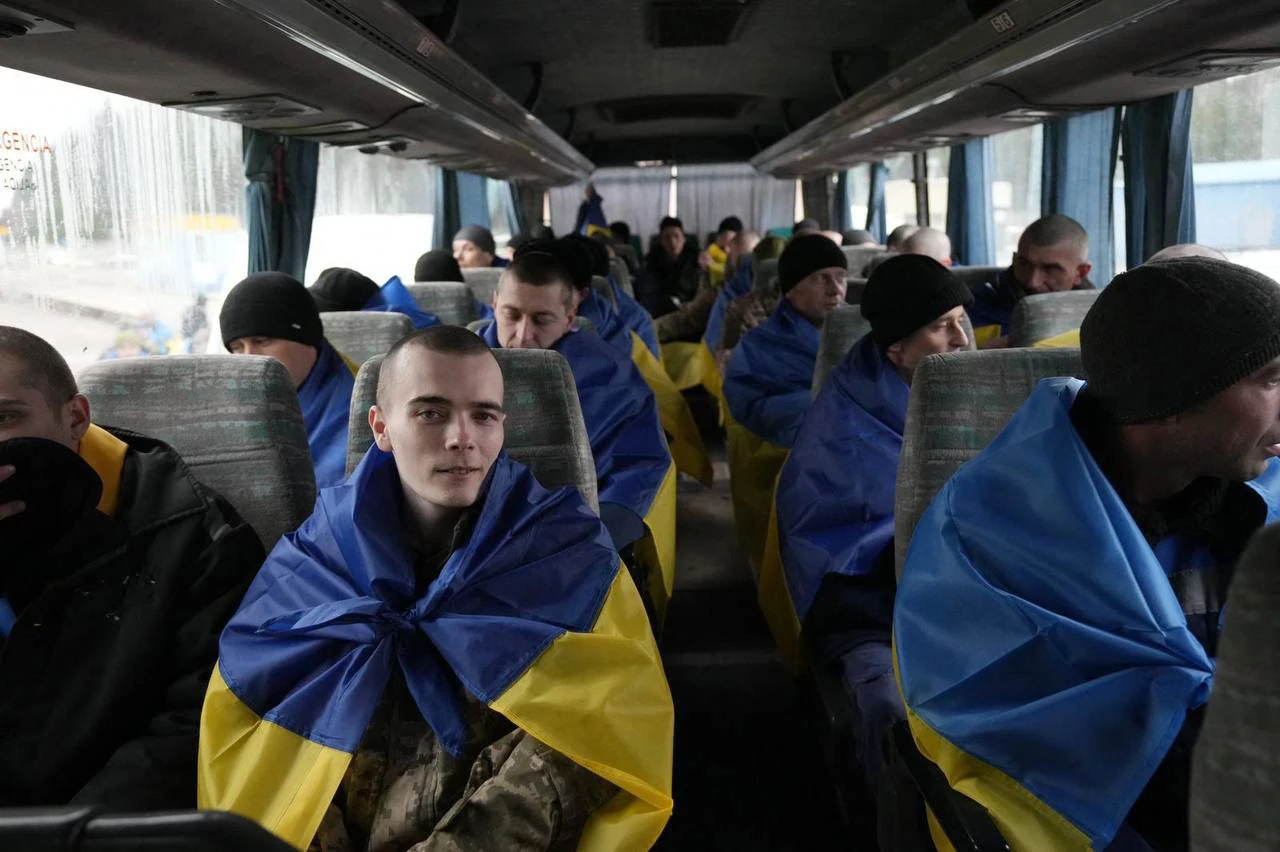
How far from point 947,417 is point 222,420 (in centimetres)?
160

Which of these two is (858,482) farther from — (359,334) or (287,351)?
(359,334)

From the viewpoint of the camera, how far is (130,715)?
1.85 m

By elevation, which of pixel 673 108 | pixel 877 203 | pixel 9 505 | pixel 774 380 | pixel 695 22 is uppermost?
pixel 673 108

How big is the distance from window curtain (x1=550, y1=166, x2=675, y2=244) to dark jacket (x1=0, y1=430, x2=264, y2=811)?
13652mm

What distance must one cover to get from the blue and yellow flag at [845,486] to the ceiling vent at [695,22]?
2.77 metres

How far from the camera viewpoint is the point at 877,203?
418 inches

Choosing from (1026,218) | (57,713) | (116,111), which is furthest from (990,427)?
(1026,218)

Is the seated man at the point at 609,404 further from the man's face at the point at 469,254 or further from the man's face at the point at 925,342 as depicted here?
the man's face at the point at 469,254

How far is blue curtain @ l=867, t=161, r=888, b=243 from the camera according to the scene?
10480 mm

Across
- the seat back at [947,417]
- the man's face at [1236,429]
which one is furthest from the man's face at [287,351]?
the man's face at [1236,429]

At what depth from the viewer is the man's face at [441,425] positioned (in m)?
1.94

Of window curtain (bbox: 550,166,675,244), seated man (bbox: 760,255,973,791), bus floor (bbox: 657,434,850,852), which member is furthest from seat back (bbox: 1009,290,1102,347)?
window curtain (bbox: 550,166,675,244)

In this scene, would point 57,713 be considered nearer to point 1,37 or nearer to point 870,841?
point 1,37

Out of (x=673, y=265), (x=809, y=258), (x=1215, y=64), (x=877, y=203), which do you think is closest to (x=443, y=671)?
(x=1215, y=64)
